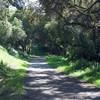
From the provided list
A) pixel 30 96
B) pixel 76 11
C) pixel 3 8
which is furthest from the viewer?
pixel 76 11

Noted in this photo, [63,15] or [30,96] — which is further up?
[63,15]

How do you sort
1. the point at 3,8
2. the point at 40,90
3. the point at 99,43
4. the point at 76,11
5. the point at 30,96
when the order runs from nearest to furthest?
1. the point at 30,96
2. the point at 40,90
3. the point at 3,8
4. the point at 76,11
5. the point at 99,43

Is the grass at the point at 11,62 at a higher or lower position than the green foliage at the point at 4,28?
lower

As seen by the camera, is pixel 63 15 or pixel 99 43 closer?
pixel 63 15

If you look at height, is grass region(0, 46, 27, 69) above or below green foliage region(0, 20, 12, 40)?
below

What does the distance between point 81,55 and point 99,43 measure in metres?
3.55

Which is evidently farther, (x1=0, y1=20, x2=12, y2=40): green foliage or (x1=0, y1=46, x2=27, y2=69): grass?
(x1=0, y1=46, x2=27, y2=69): grass

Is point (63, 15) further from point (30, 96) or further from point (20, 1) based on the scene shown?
point (30, 96)

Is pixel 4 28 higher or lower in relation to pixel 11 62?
higher

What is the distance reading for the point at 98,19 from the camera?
34.9 metres

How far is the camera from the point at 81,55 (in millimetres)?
42562

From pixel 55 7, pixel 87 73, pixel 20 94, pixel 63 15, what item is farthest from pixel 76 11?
pixel 20 94

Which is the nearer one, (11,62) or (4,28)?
(11,62)

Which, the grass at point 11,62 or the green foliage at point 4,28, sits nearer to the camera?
the green foliage at point 4,28
